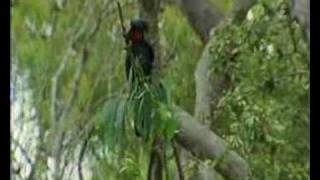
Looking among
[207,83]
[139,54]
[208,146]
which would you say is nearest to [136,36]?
[139,54]

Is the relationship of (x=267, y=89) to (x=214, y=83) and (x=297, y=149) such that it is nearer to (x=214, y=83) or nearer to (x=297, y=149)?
(x=297, y=149)

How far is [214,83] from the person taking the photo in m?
2.78

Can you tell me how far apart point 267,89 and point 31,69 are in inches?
73.7

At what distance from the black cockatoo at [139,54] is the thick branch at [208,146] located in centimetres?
53

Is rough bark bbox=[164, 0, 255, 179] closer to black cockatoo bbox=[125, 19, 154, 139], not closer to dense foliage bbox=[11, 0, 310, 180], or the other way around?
dense foliage bbox=[11, 0, 310, 180]

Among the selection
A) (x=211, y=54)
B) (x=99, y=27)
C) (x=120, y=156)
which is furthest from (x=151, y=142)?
(x=99, y=27)

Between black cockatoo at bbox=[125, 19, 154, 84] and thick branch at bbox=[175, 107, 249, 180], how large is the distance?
1.74 ft

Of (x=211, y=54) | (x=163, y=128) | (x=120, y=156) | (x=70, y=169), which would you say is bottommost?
(x=70, y=169)

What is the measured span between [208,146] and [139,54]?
33.3 inches

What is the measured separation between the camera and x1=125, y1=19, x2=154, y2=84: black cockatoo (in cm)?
164

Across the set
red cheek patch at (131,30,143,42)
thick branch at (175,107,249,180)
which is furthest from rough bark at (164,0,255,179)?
red cheek patch at (131,30,143,42)

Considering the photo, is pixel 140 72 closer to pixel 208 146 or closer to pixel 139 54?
pixel 139 54

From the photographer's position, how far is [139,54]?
1688 millimetres

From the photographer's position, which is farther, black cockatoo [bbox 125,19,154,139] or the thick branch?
the thick branch
